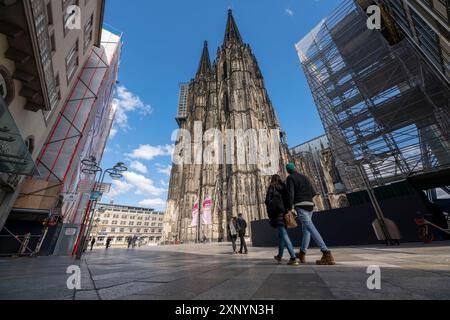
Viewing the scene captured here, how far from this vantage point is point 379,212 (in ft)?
24.2

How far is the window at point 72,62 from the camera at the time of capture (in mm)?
8497

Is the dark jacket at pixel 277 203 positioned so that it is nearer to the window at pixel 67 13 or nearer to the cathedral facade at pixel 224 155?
the window at pixel 67 13

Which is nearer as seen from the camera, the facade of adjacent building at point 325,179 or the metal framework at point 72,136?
the metal framework at point 72,136

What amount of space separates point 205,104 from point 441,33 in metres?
32.4

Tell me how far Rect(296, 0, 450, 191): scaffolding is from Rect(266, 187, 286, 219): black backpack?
8671 mm

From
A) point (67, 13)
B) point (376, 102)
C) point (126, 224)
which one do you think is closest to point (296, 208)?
point (67, 13)

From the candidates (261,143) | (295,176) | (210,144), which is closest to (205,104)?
(210,144)

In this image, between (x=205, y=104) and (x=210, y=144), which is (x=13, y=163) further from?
(x=205, y=104)

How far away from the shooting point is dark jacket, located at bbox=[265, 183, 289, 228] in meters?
3.40

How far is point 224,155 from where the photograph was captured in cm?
2664

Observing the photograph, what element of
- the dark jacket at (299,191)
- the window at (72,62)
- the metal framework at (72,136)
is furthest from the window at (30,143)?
the dark jacket at (299,191)

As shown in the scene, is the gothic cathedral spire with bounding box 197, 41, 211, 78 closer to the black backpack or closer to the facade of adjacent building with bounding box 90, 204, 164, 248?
the black backpack

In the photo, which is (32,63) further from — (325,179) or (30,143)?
(325,179)

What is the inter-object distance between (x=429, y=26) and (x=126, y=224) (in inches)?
2940
